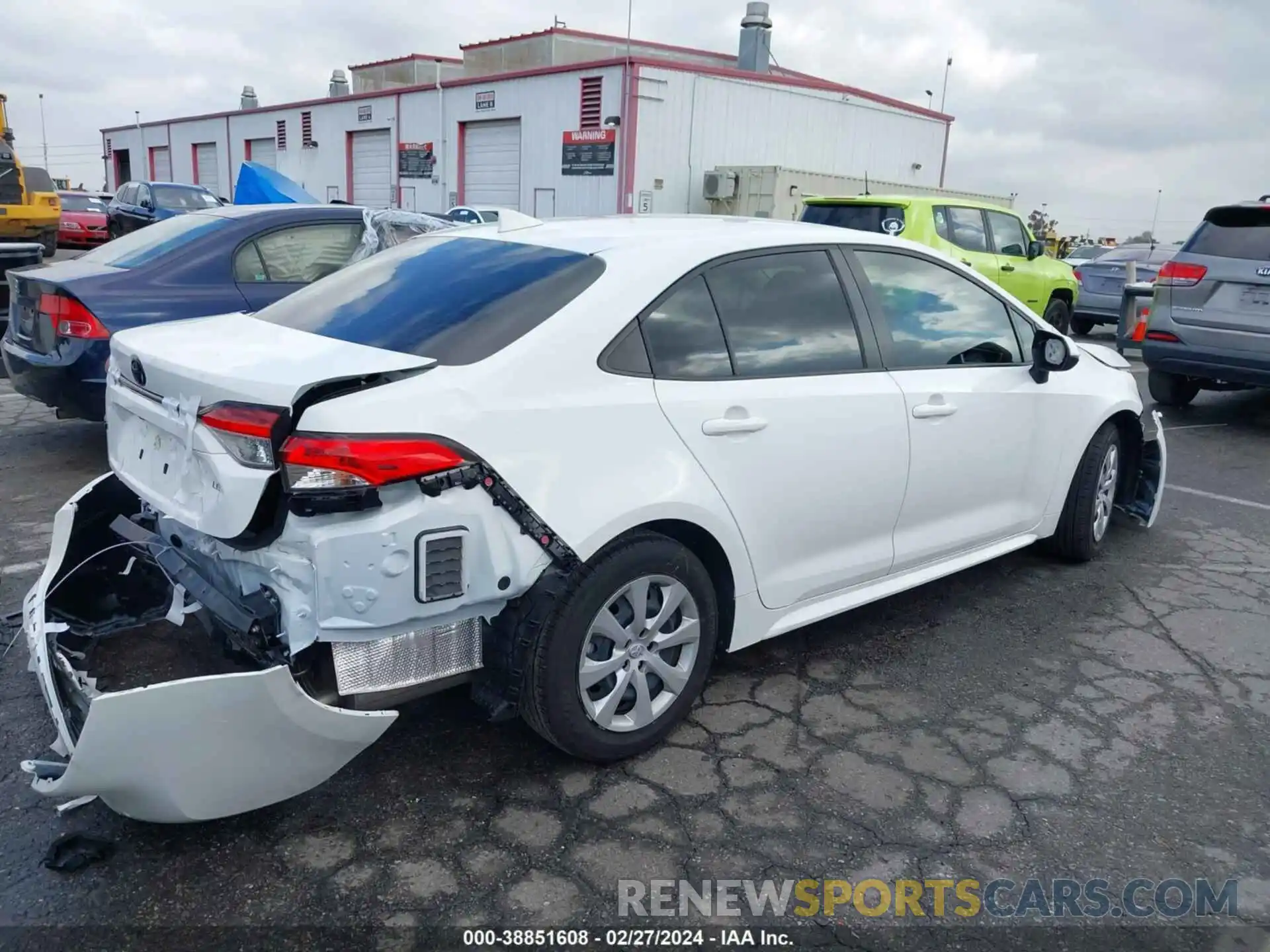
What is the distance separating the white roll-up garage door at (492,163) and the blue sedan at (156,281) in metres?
17.7

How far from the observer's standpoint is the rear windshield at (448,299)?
271cm

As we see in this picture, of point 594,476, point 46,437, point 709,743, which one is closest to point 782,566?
point 709,743

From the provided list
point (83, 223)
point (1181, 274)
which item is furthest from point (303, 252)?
point (83, 223)

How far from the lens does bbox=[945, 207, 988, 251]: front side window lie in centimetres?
1067

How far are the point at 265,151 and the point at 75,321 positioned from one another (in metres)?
30.8

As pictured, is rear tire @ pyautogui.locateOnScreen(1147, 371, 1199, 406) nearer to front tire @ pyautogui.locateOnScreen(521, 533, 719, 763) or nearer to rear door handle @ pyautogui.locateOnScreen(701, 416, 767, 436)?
rear door handle @ pyautogui.locateOnScreen(701, 416, 767, 436)

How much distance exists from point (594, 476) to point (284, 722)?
98 centimetres

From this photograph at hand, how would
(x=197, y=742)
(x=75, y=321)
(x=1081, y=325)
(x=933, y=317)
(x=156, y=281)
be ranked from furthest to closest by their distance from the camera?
(x=1081, y=325)
(x=156, y=281)
(x=75, y=321)
(x=933, y=317)
(x=197, y=742)

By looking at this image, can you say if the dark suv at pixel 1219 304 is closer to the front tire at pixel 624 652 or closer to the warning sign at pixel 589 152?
the front tire at pixel 624 652

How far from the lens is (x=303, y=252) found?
6203 millimetres

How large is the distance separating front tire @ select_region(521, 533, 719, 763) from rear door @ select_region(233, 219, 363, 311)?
3.67 metres

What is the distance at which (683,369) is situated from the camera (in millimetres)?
2963

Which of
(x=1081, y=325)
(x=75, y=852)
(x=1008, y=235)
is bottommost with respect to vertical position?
(x=75, y=852)

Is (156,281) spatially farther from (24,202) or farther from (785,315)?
(24,202)
